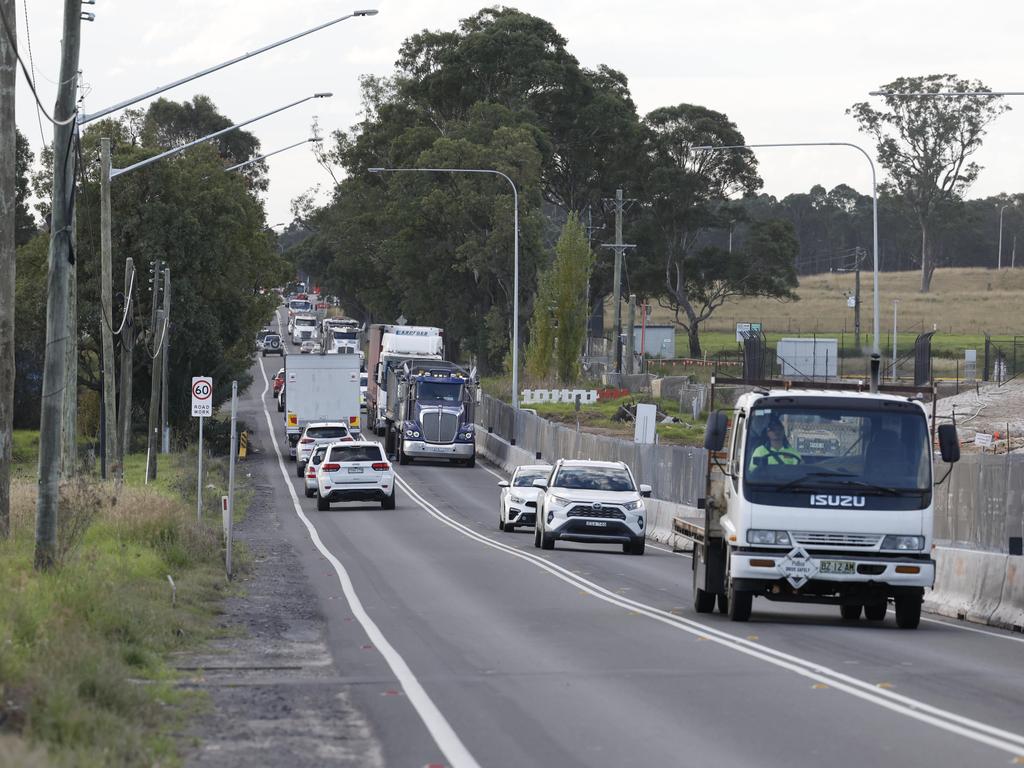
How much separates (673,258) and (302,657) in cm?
8401

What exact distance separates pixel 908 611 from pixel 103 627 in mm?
8279

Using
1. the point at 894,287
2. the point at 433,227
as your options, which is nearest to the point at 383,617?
the point at 433,227

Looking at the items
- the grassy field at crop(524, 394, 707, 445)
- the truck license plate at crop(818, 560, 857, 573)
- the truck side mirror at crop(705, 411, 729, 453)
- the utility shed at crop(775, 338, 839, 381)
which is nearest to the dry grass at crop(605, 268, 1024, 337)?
the utility shed at crop(775, 338, 839, 381)

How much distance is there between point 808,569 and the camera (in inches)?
663

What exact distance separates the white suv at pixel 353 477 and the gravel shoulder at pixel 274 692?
19550 mm

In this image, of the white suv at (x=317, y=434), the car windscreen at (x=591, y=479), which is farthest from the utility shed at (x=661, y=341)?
the car windscreen at (x=591, y=479)

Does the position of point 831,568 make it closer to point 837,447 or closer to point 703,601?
point 837,447

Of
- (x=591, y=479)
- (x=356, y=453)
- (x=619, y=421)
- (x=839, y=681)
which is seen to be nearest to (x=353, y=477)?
(x=356, y=453)

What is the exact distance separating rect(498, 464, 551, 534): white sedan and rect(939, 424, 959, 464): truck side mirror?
796 inches

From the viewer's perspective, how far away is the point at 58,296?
17406mm

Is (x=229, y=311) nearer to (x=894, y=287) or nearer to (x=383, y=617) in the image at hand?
(x=383, y=617)

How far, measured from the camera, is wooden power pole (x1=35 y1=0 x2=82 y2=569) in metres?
16.9

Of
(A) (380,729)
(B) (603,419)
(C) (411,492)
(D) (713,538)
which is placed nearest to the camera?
(A) (380,729)

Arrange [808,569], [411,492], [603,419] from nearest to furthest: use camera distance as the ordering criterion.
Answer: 1. [808,569]
2. [411,492]
3. [603,419]
